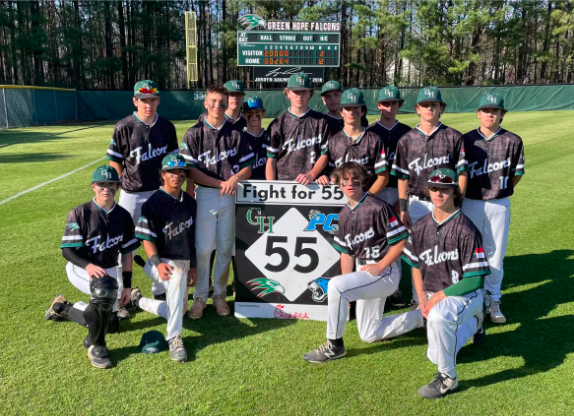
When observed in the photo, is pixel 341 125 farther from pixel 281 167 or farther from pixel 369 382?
pixel 369 382

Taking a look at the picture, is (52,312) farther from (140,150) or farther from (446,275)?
(446,275)

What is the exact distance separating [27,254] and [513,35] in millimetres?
48355

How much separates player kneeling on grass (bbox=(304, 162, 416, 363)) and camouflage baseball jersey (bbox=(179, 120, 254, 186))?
3.94 ft

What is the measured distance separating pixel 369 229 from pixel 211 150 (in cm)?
180

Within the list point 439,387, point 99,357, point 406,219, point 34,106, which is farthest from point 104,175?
point 34,106

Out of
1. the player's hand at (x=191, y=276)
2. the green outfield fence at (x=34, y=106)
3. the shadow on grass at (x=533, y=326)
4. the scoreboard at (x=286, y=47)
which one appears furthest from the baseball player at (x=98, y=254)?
the scoreboard at (x=286, y=47)

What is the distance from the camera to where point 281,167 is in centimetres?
530

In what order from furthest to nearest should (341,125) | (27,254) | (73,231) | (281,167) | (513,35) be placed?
(513,35) < (27,254) < (341,125) < (281,167) < (73,231)

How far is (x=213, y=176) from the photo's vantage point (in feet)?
16.2

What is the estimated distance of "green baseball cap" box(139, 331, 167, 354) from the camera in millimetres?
4156

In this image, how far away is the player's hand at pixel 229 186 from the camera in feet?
15.8

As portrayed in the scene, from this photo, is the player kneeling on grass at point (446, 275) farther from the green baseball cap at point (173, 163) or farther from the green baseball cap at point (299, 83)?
the green baseball cap at point (173, 163)

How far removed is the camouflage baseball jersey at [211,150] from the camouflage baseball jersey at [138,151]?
45 centimetres

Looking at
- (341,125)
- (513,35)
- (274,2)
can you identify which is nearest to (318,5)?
(274,2)
